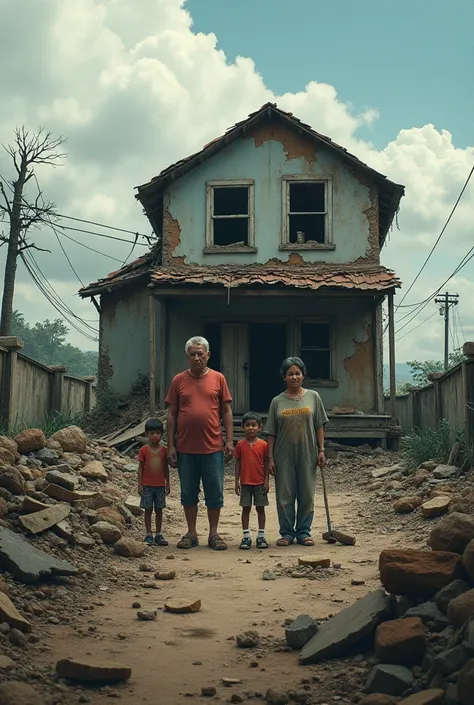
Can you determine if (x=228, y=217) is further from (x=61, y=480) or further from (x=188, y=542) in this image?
(x=188, y=542)

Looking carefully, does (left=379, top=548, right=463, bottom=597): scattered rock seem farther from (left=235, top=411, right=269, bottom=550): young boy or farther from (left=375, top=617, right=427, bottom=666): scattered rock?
(left=235, top=411, right=269, bottom=550): young boy

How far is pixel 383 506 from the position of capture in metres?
8.82

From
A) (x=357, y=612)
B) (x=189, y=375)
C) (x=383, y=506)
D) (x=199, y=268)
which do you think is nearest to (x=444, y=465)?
(x=383, y=506)

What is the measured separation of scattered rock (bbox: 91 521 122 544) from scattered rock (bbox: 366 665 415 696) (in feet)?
11.4

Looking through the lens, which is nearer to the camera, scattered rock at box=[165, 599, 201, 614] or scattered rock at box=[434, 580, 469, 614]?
scattered rock at box=[434, 580, 469, 614]

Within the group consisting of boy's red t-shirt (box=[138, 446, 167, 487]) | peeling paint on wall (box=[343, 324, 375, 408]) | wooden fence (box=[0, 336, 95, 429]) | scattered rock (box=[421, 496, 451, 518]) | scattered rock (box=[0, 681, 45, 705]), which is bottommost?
A: scattered rock (box=[0, 681, 45, 705])

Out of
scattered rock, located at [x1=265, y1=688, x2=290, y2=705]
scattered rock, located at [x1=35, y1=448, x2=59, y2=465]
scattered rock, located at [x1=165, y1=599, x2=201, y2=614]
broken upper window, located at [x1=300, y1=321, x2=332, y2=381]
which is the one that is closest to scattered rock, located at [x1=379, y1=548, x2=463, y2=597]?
scattered rock, located at [x1=265, y1=688, x2=290, y2=705]

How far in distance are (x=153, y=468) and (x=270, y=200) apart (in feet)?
34.4

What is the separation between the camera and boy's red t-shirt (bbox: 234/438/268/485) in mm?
6785

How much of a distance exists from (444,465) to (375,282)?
19.7ft

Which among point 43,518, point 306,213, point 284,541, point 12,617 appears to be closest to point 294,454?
point 284,541

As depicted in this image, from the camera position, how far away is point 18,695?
2.80m

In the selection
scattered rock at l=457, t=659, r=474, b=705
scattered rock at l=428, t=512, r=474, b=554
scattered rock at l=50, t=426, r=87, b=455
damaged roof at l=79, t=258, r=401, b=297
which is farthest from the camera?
damaged roof at l=79, t=258, r=401, b=297

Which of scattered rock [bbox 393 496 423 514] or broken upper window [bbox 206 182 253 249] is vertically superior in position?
broken upper window [bbox 206 182 253 249]
